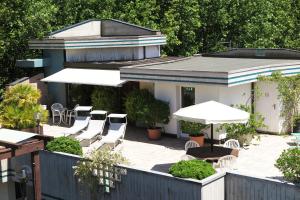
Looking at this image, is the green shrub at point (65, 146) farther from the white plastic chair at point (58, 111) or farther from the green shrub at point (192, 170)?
the white plastic chair at point (58, 111)

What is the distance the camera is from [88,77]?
26.8 meters

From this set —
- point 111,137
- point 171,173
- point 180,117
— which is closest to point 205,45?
point 111,137

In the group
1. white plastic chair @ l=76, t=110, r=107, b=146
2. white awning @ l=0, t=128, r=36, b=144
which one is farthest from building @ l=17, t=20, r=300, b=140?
white awning @ l=0, t=128, r=36, b=144

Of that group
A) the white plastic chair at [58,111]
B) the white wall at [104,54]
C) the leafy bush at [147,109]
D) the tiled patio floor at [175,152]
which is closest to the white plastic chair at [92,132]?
the tiled patio floor at [175,152]

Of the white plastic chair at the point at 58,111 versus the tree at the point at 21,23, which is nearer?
Result: the white plastic chair at the point at 58,111

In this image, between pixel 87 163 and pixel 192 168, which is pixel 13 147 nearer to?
pixel 87 163


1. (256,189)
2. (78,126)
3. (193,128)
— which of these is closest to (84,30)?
(78,126)

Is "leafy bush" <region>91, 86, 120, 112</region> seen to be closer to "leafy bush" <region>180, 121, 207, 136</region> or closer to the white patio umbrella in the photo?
"leafy bush" <region>180, 121, 207, 136</region>

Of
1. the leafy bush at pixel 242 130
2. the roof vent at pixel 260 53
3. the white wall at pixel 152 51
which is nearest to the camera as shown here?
the leafy bush at pixel 242 130

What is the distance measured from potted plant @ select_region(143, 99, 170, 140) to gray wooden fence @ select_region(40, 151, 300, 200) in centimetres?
656

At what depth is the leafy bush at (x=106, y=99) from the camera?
26.8 m

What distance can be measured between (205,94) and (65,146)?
742 centimetres

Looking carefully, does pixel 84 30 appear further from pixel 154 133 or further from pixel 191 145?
pixel 191 145

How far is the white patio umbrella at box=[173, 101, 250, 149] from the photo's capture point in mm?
17344
